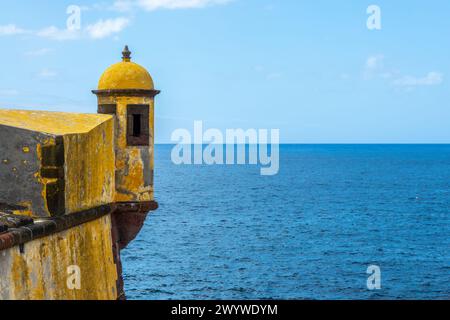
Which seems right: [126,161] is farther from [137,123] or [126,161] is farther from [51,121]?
[51,121]

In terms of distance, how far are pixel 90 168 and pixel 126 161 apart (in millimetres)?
2501

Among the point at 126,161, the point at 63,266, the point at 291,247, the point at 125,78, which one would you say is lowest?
the point at 291,247

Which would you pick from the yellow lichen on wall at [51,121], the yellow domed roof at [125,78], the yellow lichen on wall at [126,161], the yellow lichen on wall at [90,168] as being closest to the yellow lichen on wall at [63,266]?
the yellow lichen on wall at [90,168]

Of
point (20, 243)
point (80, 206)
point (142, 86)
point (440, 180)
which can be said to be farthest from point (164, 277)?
point (440, 180)

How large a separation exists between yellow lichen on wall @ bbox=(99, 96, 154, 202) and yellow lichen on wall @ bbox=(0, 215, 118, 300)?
3.42 feet

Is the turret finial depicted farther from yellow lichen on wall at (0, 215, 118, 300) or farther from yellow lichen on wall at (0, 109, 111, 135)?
yellow lichen on wall at (0, 215, 118, 300)

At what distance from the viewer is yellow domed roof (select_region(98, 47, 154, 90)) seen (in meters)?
14.3

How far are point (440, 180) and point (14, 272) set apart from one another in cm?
9651

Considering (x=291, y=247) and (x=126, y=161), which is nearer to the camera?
(x=126, y=161)

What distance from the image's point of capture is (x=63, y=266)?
34.3 ft

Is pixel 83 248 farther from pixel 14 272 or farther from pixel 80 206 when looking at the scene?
pixel 14 272

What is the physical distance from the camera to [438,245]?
45094 millimetres

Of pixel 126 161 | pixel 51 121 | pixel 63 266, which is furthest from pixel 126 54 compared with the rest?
pixel 63 266

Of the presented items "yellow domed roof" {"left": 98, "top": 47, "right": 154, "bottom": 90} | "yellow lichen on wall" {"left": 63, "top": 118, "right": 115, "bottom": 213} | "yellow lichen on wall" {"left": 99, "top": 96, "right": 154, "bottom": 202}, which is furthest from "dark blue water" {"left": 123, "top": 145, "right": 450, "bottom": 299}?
"yellow lichen on wall" {"left": 63, "top": 118, "right": 115, "bottom": 213}
